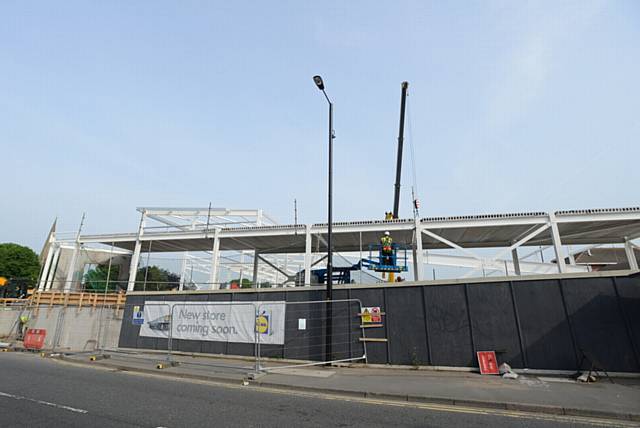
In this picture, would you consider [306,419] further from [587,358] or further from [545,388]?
[587,358]

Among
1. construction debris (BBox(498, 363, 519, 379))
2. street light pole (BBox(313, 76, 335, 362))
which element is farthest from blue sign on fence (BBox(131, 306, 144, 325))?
construction debris (BBox(498, 363, 519, 379))

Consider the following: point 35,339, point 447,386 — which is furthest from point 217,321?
point 35,339

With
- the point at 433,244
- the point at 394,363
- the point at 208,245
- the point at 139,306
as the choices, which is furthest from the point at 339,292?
the point at 208,245

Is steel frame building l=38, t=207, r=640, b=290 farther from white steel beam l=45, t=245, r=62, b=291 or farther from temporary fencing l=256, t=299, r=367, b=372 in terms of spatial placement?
temporary fencing l=256, t=299, r=367, b=372

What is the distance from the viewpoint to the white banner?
12.5 metres

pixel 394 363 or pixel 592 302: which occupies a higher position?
pixel 592 302

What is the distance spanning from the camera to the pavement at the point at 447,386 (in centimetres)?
615

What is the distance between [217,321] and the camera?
526 inches

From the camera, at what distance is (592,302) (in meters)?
9.43

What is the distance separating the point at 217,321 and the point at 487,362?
10.1 m

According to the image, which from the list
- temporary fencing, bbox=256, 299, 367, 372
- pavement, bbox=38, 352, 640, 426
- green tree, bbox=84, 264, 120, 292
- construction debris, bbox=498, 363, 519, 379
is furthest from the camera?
green tree, bbox=84, 264, 120, 292

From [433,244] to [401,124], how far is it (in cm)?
960

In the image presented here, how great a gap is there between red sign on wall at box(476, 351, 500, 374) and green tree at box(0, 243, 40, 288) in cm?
5278

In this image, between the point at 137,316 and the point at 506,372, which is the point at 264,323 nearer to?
the point at 137,316
